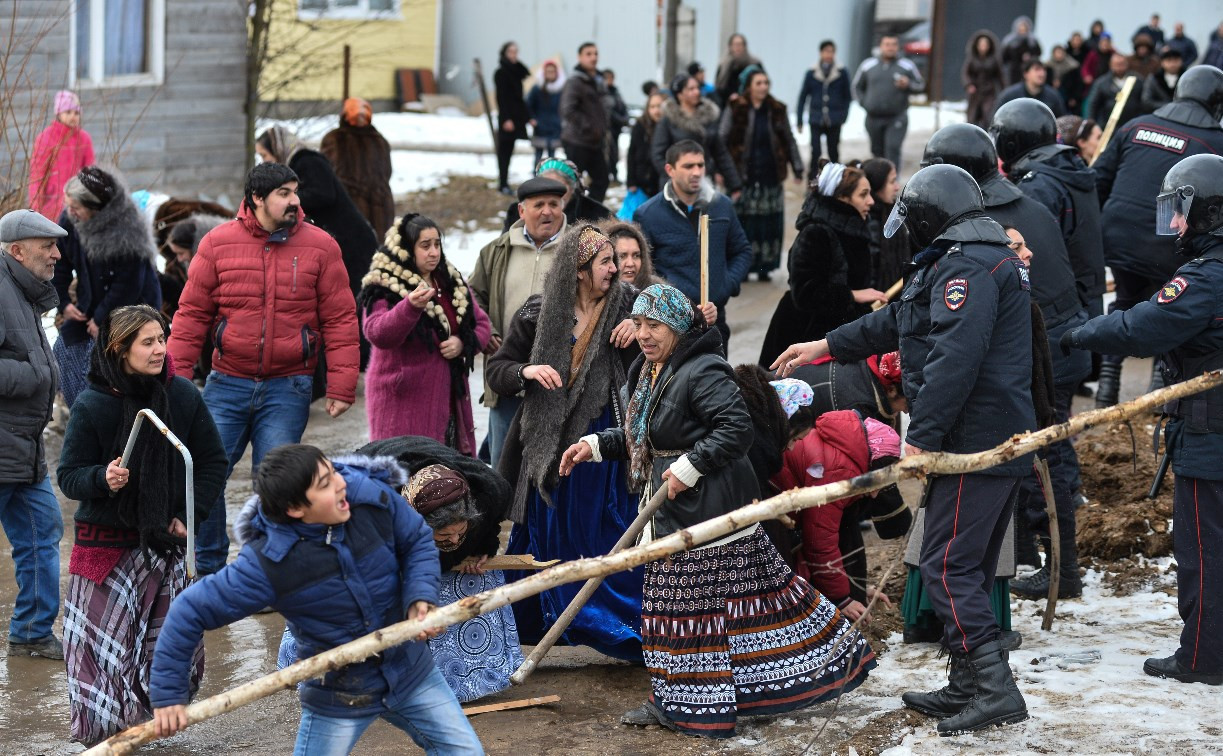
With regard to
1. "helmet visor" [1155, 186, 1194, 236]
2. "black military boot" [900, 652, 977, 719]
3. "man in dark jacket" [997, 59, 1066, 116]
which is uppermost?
"man in dark jacket" [997, 59, 1066, 116]

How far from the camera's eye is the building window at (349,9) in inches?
899

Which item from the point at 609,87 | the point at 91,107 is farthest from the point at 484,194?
the point at 91,107

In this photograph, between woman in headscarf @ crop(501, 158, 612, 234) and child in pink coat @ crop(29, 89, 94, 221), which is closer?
woman in headscarf @ crop(501, 158, 612, 234)

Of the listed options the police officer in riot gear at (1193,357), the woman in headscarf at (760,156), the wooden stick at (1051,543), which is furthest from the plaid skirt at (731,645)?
the woman in headscarf at (760,156)

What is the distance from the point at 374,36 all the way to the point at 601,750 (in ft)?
68.0

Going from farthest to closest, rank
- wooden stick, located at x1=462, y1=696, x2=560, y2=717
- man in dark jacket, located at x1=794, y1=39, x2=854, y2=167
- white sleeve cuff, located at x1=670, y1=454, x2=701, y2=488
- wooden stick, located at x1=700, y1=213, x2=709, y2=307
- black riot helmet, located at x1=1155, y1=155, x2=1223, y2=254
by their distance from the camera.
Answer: man in dark jacket, located at x1=794, y1=39, x2=854, y2=167 → wooden stick, located at x1=700, y1=213, x2=709, y2=307 → wooden stick, located at x1=462, y1=696, x2=560, y2=717 → black riot helmet, located at x1=1155, y1=155, x2=1223, y2=254 → white sleeve cuff, located at x1=670, y1=454, x2=701, y2=488

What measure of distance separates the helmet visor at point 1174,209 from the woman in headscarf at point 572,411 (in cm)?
214

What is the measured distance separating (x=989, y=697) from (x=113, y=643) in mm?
3113

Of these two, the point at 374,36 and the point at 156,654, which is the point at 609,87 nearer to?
the point at 374,36

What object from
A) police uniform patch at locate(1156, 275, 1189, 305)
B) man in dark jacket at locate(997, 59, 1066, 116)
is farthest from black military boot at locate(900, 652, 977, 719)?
man in dark jacket at locate(997, 59, 1066, 116)

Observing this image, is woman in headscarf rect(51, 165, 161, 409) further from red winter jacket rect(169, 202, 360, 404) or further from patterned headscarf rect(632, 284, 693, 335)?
patterned headscarf rect(632, 284, 693, 335)

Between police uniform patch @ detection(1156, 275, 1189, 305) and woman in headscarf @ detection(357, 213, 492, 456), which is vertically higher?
police uniform patch @ detection(1156, 275, 1189, 305)

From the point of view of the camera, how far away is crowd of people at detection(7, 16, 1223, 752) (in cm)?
446

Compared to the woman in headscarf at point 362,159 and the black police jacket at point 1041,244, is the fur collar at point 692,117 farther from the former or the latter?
the black police jacket at point 1041,244
